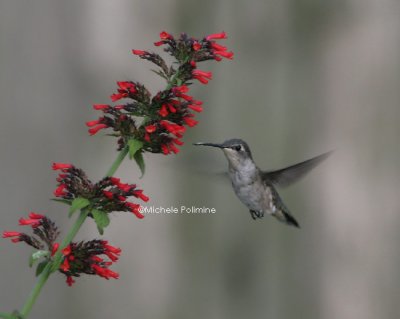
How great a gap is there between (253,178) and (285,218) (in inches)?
8.6

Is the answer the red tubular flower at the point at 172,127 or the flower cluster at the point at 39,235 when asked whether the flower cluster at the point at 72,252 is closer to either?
the flower cluster at the point at 39,235

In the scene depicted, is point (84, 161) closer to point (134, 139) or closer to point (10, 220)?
point (10, 220)

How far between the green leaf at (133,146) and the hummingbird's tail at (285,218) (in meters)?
0.91

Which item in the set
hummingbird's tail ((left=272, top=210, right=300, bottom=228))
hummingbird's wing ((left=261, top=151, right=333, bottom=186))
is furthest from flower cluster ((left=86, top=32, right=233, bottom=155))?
hummingbird's tail ((left=272, top=210, right=300, bottom=228))

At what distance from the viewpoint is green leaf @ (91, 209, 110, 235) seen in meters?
1.09

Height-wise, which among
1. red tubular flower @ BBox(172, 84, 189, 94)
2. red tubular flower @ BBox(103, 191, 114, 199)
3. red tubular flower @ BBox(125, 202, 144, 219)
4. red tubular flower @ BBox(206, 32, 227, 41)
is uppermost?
red tubular flower @ BBox(206, 32, 227, 41)

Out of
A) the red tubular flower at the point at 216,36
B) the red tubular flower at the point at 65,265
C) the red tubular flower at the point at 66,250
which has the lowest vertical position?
the red tubular flower at the point at 65,265

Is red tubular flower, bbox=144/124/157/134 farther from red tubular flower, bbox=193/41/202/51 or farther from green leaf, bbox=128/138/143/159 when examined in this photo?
red tubular flower, bbox=193/41/202/51

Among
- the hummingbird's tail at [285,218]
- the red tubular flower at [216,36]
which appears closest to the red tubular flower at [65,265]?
the red tubular flower at [216,36]

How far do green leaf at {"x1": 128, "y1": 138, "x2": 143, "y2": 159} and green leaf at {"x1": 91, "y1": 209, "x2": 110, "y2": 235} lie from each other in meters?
0.11

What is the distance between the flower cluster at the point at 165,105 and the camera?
1140 millimetres

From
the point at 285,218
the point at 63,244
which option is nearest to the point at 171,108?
the point at 63,244

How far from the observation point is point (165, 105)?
3.73 ft

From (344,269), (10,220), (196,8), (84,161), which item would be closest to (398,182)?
(344,269)
